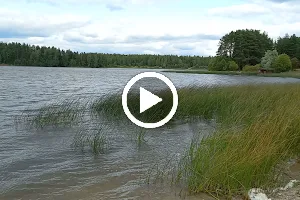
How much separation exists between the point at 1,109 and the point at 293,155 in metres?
13.8

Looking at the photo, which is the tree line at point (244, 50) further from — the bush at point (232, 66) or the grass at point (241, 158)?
the grass at point (241, 158)

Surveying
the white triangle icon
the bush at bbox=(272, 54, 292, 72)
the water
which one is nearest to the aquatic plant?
the water

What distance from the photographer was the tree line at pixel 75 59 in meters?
131

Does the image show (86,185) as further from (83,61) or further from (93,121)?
(83,61)

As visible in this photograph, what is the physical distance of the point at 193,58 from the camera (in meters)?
176

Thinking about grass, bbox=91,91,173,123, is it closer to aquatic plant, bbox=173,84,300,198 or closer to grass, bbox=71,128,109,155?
grass, bbox=71,128,109,155

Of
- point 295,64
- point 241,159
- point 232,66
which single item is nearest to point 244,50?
point 232,66

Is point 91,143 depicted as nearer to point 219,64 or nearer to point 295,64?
point 219,64

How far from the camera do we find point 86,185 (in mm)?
6395

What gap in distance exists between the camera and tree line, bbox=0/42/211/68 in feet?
429

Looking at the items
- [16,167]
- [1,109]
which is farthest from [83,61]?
[16,167]

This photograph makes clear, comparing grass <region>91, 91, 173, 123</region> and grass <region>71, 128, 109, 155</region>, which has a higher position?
grass <region>91, 91, 173, 123</region>

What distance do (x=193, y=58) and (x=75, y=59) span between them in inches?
2481

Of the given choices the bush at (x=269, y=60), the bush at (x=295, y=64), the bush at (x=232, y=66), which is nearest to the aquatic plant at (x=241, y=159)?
the bush at (x=269, y=60)
